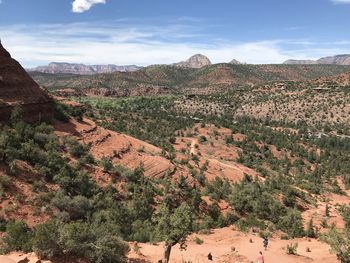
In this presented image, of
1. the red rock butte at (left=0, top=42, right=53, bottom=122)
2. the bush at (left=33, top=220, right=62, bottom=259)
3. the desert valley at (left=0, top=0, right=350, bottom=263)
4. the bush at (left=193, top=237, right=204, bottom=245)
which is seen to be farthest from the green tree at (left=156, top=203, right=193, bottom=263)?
the red rock butte at (left=0, top=42, right=53, bottom=122)

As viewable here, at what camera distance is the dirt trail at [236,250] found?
23.5 meters

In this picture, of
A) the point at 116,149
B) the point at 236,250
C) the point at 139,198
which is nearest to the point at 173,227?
the point at 236,250

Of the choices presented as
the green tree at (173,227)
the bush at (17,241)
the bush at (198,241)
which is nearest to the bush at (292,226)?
the bush at (198,241)

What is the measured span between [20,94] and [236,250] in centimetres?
2562

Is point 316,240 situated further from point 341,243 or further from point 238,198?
point 341,243

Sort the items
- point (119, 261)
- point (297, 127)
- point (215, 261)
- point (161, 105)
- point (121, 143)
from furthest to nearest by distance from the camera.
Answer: point (161, 105)
point (297, 127)
point (121, 143)
point (215, 261)
point (119, 261)

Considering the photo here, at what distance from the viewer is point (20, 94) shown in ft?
128

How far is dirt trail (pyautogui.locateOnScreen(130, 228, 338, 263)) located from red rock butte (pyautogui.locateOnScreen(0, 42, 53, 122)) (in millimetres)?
19935

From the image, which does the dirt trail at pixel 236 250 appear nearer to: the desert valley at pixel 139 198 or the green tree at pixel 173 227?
the desert valley at pixel 139 198

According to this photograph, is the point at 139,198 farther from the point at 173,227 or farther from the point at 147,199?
the point at 173,227

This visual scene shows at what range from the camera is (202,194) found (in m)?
38.5

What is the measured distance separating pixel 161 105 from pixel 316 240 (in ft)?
314

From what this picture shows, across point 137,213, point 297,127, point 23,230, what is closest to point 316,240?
point 137,213

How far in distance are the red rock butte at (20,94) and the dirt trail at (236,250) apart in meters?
19.9
